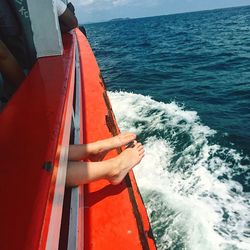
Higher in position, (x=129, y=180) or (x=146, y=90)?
(x=129, y=180)

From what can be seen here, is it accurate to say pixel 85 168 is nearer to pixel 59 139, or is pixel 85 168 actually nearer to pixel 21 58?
pixel 59 139

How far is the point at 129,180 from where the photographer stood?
179 centimetres

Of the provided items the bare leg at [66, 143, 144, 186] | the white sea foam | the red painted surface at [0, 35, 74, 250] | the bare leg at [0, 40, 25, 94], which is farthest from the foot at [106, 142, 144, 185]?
the bare leg at [0, 40, 25, 94]

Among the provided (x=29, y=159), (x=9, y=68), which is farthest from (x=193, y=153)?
(x=29, y=159)

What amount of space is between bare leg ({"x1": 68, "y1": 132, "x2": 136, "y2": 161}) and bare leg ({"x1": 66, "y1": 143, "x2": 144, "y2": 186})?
0.13 m

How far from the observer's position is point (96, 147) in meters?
1.93

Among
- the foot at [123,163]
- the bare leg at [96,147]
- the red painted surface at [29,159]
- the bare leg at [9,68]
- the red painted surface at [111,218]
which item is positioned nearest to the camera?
the red painted surface at [29,159]

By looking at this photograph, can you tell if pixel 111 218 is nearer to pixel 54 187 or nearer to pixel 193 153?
→ pixel 54 187

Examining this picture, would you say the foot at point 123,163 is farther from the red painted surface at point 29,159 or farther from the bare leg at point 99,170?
the red painted surface at point 29,159

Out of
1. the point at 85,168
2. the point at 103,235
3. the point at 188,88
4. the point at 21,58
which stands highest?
the point at 21,58

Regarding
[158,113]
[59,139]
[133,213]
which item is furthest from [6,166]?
[158,113]

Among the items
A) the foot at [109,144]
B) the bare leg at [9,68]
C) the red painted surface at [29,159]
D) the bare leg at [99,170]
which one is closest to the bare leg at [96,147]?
the foot at [109,144]

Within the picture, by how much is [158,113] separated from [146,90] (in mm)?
2709

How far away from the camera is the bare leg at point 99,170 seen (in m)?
1.62
